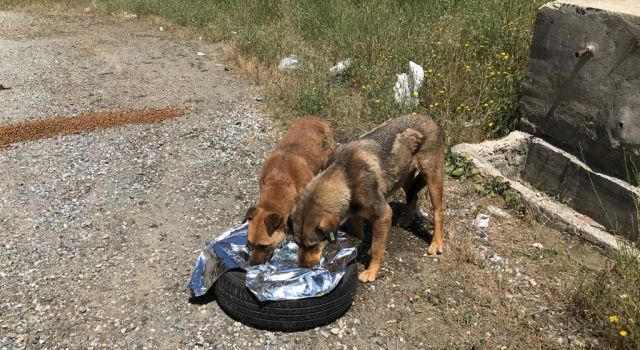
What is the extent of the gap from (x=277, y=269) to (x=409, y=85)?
4.55 metres

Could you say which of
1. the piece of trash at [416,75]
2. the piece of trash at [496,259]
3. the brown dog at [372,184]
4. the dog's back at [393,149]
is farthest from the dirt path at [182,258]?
the piece of trash at [416,75]

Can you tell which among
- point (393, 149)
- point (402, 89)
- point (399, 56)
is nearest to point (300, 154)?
point (393, 149)

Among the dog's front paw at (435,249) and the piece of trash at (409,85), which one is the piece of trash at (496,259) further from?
the piece of trash at (409,85)

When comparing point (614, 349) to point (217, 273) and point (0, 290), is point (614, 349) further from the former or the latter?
point (0, 290)

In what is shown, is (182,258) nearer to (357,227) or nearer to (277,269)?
(277,269)

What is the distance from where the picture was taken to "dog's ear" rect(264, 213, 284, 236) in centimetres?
433

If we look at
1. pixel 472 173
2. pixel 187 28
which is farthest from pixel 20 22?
pixel 472 173

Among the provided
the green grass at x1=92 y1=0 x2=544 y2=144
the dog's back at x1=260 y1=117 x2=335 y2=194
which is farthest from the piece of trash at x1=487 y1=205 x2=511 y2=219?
the dog's back at x1=260 y1=117 x2=335 y2=194

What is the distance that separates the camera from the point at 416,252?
5.05m

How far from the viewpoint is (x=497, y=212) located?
574 centimetres


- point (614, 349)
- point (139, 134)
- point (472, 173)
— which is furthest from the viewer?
point (139, 134)

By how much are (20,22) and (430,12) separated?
1265 cm

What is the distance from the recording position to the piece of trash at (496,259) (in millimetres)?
4921

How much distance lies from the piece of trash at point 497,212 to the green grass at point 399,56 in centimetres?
135
